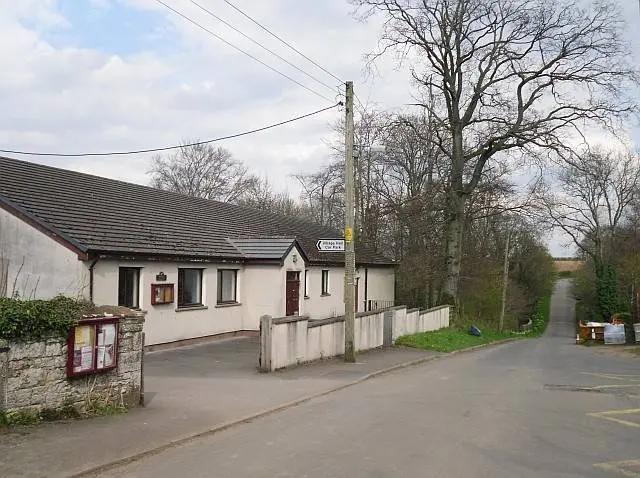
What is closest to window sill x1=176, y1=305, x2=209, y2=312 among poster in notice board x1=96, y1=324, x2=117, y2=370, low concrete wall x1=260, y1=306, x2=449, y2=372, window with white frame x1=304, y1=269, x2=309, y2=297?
low concrete wall x1=260, y1=306, x2=449, y2=372

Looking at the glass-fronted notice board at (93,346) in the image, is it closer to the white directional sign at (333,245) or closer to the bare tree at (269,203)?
the white directional sign at (333,245)

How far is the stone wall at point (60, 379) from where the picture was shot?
809 centimetres

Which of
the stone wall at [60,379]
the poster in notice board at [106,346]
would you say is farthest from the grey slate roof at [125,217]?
the poster in notice board at [106,346]

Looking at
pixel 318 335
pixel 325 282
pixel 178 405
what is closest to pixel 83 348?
pixel 178 405

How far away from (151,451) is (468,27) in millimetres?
31683

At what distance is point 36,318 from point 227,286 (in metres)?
15.0

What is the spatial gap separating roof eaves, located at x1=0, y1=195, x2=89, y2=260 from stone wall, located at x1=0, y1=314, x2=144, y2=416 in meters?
7.06

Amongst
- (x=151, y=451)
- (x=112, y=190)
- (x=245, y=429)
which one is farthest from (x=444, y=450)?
(x=112, y=190)

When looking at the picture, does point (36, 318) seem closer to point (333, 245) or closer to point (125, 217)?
point (333, 245)

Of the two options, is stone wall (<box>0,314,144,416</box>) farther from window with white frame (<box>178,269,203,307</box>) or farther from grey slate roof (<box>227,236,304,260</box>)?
grey slate roof (<box>227,236,304,260</box>)

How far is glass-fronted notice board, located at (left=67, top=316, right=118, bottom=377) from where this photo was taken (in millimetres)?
8961

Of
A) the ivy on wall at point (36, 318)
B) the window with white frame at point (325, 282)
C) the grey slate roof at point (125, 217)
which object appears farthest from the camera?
the window with white frame at point (325, 282)

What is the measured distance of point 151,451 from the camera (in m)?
7.69

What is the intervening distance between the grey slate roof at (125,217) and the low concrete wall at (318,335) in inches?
181
